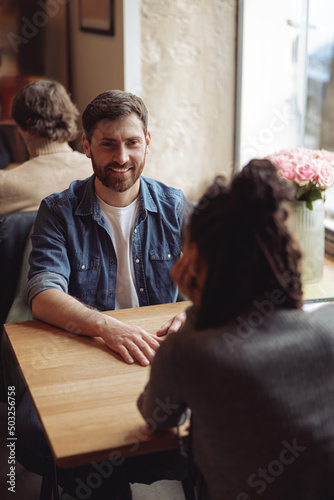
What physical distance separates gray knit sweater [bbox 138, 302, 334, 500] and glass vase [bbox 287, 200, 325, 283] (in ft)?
3.45

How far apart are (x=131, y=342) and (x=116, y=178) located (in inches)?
24.1

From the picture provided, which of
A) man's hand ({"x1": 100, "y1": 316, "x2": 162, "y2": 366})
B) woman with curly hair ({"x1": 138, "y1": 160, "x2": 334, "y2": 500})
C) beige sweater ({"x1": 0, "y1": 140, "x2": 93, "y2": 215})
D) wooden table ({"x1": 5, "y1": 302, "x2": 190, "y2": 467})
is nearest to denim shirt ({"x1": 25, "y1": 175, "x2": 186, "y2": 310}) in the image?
wooden table ({"x1": 5, "y1": 302, "x2": 190, "y2": 467})

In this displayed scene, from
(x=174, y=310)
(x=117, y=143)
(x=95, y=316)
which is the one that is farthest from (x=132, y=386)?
(x=117, y=143)

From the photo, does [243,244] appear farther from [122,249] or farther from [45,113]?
[45,113]

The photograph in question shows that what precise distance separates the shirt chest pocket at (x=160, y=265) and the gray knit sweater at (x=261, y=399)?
0.89m

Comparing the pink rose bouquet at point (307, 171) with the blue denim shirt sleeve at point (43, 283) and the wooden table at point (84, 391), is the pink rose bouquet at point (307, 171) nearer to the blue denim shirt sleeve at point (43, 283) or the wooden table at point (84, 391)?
the wooden table at point (84, 391)

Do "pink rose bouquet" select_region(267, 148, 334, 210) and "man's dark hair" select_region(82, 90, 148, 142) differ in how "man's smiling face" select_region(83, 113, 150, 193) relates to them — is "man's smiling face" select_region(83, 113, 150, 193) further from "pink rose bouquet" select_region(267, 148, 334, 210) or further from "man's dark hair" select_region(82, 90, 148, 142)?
"pink rose bouquet" select_region(267, 148, 334, 210)

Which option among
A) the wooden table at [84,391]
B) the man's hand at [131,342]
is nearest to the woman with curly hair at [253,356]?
the wooden table at [84,391]

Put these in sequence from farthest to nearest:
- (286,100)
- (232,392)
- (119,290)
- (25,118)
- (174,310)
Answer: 1. (286,100)
2. (25,118)
3. (119,290)
4. (174,310)
5. (232,392)

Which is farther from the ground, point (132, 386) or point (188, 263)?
point (188, 263)

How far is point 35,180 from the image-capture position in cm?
247

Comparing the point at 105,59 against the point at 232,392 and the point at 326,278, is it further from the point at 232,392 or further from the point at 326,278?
the point at 232,392

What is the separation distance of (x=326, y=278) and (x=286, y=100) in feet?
4.72

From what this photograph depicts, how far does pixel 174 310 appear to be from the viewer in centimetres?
180
